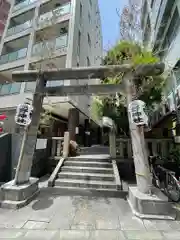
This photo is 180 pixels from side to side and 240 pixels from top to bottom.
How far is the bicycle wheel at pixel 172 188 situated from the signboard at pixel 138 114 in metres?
1.66

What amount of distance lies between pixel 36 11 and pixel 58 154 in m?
11.4

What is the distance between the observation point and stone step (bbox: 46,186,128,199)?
4.33 m

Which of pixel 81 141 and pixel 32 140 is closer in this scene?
pixel 32 140

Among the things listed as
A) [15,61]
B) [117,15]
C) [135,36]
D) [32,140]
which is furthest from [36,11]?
[32,140]

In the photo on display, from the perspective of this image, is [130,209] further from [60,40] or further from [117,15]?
[60,40]

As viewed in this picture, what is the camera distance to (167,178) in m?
4.14

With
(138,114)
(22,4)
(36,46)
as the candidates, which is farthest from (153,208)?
(22,4)

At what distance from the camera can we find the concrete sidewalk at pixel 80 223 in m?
2.50

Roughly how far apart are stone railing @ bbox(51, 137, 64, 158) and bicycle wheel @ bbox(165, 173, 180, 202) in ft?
13.9

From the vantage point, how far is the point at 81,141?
43.1 feet

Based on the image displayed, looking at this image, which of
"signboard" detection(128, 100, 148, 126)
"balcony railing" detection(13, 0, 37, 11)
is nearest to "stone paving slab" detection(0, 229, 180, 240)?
"signboard" detection(128, 100, 148, 126)

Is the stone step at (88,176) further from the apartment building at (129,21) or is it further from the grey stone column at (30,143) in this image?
the apartment building at (129,21)

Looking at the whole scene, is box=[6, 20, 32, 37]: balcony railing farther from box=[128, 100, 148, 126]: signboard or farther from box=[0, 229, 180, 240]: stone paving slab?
box=[0, 229, 180, 240]: stone paving slab

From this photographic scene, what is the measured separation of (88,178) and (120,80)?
3552 mm
